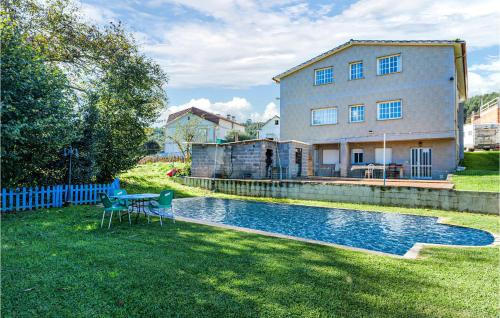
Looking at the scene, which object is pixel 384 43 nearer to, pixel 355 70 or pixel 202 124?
pixel 355 70

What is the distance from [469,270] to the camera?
4562mm

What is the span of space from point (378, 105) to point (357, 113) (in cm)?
161

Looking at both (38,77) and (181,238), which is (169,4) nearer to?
(38,77)

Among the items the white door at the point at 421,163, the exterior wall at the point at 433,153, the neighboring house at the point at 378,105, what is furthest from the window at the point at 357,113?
the white door at the point at 421,163

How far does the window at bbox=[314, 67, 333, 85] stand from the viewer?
77.2 ft

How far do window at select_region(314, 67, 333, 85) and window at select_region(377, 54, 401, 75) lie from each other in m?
3.75

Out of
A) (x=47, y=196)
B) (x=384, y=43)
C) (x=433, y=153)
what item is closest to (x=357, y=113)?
(x=384, y=43)

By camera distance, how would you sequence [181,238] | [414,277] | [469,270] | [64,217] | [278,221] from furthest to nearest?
[278,221] → [64,217] → [181,238] → [469,270] → [414,277]

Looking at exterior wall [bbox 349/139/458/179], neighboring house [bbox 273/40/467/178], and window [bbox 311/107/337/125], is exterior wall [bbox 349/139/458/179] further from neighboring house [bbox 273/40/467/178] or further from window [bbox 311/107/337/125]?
window [bbox 311/107/337/125]

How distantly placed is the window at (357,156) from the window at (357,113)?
2358 millimetres

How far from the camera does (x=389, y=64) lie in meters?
20.8

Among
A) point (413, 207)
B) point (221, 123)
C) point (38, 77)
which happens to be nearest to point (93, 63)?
point (38, 77)

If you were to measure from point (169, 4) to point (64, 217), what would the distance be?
11.1m

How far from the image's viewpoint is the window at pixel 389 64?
2038 cm
